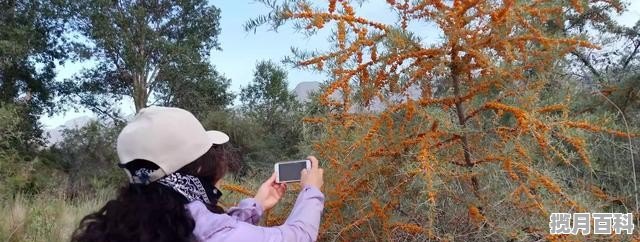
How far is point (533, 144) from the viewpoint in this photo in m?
1.91

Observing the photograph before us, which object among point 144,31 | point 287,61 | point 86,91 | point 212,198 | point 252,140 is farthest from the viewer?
point 86,91

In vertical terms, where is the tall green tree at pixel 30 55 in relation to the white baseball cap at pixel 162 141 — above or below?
above

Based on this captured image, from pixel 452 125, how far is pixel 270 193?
62 cm

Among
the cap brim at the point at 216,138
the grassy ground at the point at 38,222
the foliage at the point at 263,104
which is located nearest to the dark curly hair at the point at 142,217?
the cap brim at the point at 216,138

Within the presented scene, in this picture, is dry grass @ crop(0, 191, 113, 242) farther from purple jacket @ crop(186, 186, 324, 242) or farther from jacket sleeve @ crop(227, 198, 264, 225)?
purple jacket @ crop(186, 186, 324, 242)

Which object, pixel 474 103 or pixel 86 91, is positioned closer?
pixel 474 103

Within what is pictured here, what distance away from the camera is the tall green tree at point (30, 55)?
14469 mm

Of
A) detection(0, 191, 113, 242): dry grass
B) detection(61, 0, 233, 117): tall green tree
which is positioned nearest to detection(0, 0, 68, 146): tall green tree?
detection(61, 0, 233, 117): tall green tree

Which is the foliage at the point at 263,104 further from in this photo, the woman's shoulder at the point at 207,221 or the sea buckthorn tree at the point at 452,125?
the woman's shoulder at the point at 207,221

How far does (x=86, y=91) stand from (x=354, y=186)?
1689cm

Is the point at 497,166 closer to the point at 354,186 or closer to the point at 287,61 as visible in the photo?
the point at 354,186

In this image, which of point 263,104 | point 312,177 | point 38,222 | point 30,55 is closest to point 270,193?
point 312,177

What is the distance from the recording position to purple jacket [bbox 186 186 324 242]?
54.0 inches

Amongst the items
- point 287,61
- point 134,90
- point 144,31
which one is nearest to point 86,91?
point 134,90
